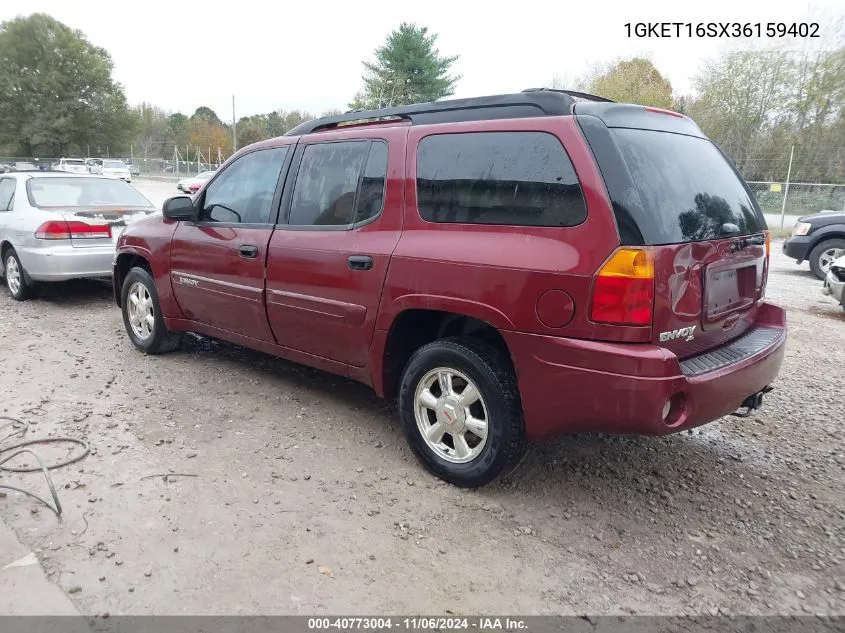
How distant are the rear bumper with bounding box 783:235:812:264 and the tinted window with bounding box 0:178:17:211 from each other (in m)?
11.5

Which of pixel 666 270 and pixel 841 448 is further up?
pixel 666 270

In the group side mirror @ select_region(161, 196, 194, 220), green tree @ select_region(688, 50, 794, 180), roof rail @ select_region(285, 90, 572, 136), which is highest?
green tree @ select_region(688, 50, 794, 180)

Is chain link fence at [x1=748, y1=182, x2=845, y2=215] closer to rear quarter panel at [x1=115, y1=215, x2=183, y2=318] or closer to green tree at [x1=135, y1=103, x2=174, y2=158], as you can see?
rear quarter panel at [x1=115, y1=215, x2=183, y2=318]

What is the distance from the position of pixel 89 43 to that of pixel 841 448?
219 ft

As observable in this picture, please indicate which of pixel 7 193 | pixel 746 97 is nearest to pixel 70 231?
pixel 7 193

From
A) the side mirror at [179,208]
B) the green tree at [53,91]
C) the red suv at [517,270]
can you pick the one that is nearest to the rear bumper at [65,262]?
the side mirror at [179,208]

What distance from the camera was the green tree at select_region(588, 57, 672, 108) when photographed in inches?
1348

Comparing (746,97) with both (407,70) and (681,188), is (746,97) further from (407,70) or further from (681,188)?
(681,188)

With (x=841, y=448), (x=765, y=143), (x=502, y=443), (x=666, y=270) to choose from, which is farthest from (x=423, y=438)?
(x=765, y=143)

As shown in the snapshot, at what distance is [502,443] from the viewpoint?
9.78ft

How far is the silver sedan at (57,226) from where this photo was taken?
6.97 m

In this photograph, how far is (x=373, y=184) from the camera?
3570 millimetres

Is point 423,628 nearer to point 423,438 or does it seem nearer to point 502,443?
point 502,443

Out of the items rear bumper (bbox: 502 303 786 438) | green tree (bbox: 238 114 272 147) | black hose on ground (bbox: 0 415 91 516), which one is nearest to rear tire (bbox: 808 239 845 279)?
rear bumper (bbox: 502 303 786 438)
